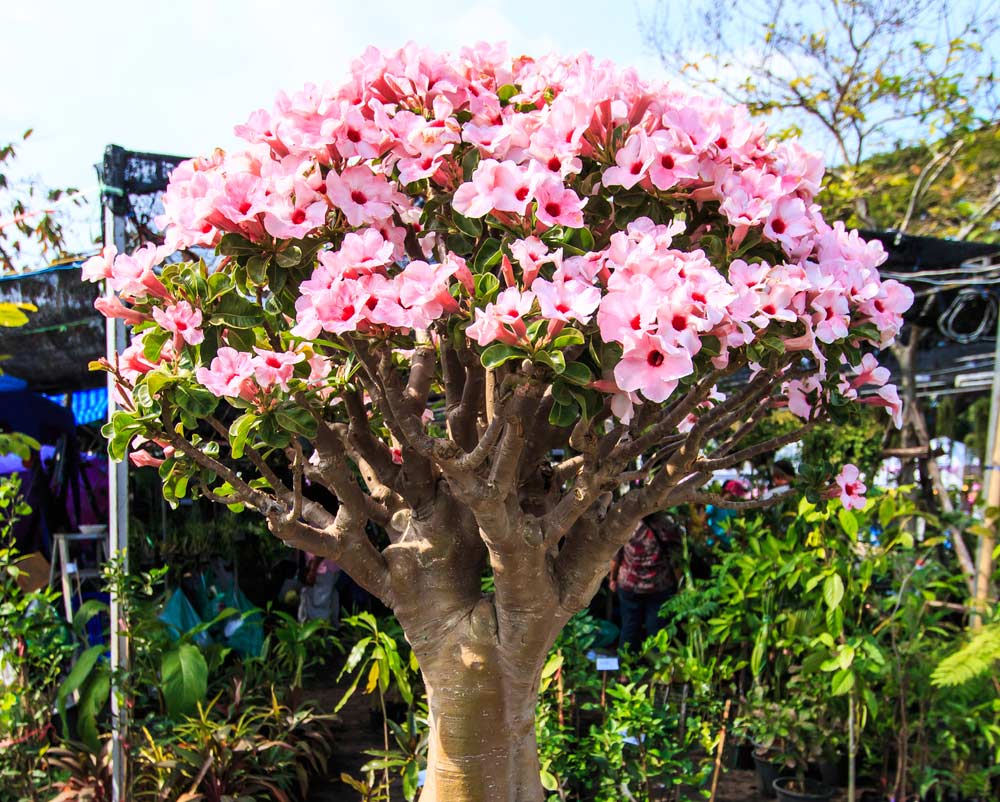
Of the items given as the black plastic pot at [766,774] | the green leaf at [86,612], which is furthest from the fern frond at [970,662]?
Answer: the green leaf at [86,612]

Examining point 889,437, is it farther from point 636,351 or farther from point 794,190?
point 636,351

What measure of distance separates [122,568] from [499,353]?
2538 mm

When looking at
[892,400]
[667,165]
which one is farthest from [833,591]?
[667,165]

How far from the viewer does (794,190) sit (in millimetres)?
1667

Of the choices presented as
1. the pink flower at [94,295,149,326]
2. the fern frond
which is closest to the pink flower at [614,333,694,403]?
the pink flower at [94,295,149,326]

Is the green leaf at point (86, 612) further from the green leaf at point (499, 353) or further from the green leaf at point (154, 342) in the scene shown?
the green leaf at point (499, 353)

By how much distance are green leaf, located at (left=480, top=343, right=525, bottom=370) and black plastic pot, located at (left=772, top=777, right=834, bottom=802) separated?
10.5 ft

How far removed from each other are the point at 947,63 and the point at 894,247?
9.04ft

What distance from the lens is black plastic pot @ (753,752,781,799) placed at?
3979 millimetres

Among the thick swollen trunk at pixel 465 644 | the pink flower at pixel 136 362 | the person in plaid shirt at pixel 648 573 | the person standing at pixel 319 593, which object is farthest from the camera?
the person standing at pixel 319 593

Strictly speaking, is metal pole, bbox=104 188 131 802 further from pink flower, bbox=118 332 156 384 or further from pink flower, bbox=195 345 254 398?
pink flower, bbox=195 345 254 398

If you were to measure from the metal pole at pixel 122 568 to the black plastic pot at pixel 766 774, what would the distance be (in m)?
2.75

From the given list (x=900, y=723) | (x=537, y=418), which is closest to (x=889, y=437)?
(x=900, y=723)

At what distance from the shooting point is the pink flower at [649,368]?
4.20 ft
